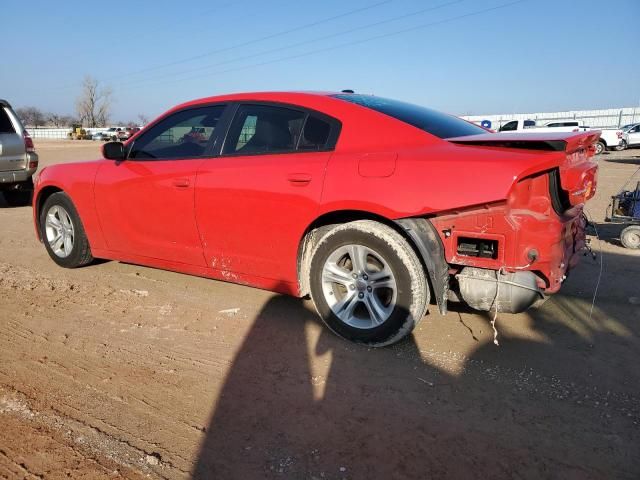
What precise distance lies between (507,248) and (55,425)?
2.52 meters

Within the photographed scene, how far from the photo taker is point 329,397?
2.69 m

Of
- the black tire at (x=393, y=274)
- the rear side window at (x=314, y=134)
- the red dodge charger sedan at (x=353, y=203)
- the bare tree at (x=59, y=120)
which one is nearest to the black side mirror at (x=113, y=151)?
the red dodge charger sedan at (x=353, y=203)

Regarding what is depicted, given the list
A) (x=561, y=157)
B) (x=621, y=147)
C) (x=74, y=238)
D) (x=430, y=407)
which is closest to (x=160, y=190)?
(x=74, y=238)

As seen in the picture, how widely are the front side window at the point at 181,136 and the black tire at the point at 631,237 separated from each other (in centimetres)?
474

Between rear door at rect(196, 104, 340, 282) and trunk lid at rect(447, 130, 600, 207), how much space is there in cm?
95

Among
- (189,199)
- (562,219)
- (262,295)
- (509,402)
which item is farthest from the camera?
(262,295)

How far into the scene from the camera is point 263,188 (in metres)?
3.44

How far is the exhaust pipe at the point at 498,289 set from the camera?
2867mm

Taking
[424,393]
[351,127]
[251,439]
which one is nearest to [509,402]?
[424,393]

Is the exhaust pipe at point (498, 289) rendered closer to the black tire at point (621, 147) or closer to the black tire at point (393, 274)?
→ the black tire at point (393, 274)

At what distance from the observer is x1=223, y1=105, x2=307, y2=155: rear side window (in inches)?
139

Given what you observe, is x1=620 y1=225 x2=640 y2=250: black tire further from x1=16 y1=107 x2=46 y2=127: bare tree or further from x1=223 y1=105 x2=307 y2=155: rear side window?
x1=16 y1=107 x2=46 y2=127: bare tree

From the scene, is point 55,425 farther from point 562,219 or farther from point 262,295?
point 562,219

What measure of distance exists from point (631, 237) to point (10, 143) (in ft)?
31.8
